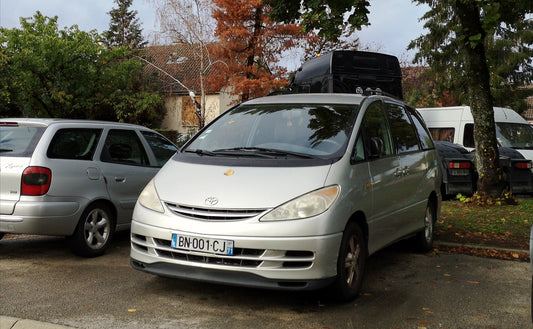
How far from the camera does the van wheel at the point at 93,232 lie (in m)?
6.50

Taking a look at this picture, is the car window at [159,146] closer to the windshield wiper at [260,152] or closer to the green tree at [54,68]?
the windshield wiper at [260,152]

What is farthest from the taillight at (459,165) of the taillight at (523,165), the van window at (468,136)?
the van window at (468,136)

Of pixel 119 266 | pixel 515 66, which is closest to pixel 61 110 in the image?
pixel 119 266

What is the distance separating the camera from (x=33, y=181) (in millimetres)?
6105

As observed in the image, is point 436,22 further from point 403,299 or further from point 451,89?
point 403,299

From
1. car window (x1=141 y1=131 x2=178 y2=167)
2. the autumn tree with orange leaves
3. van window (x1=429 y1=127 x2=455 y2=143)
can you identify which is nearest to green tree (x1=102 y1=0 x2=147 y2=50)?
the autumn tree with orange leaves

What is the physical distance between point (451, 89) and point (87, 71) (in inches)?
1036

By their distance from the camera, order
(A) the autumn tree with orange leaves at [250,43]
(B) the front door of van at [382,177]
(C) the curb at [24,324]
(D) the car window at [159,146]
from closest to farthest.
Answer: (C) the curb at [24,324], (B) the front door of van at [382,177], (D) the car window at [159,146], (A) the autumn tree with orange leaves at [250,43]

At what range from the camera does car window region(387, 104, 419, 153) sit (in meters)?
6.47

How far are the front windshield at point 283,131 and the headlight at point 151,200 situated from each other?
2.27ft

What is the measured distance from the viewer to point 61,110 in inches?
869

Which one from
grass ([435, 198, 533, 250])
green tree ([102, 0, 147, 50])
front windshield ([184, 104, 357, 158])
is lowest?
grass ([435, 198, 533, 250])

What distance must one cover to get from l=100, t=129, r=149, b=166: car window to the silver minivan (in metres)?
1.69

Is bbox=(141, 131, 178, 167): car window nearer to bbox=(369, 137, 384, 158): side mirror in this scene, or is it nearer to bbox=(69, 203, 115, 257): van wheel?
bbox=(69, 203, 115, 257): van wheel
